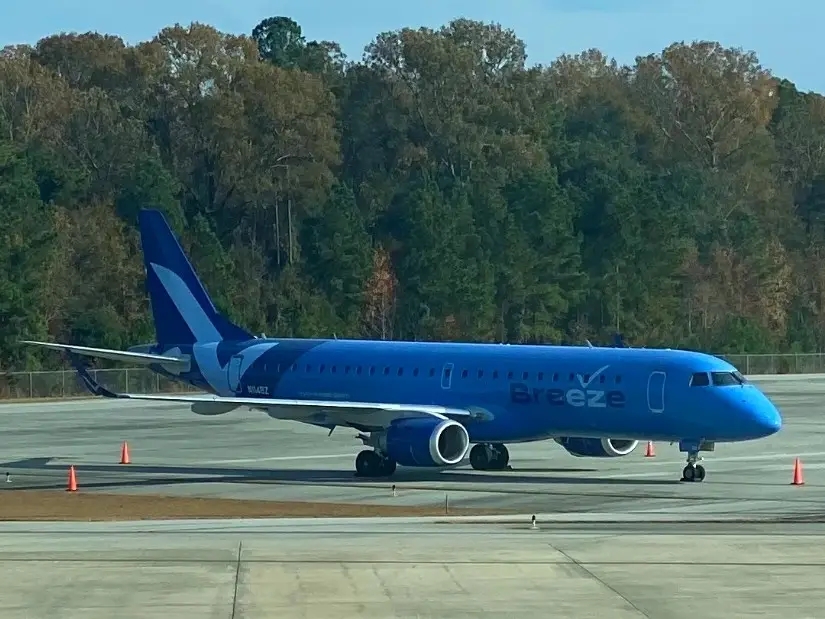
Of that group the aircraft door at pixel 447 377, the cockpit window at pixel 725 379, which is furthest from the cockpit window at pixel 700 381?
the aircraft door at pixel 447 377

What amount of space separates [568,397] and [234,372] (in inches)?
401

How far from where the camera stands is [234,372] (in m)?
44.9

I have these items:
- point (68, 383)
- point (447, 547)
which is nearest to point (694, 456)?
point (447, 547)

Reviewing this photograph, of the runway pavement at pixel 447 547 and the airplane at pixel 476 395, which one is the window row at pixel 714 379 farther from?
the runway pavement at pixel 447 547

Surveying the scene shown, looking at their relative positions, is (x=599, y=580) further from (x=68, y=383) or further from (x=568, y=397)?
(x=68, y=383)

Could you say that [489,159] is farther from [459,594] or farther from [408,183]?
[459,594]

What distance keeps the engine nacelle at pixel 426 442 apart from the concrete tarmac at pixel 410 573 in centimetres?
991

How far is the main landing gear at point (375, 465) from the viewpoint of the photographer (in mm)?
39781

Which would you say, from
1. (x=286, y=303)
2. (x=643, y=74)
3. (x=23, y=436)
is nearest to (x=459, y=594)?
(x=23, y=436)

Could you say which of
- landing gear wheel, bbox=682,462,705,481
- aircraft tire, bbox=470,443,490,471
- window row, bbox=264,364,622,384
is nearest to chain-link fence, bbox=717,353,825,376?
window row, bbox=264,364,622,384

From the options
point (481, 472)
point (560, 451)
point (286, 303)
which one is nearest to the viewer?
point (481, 472)

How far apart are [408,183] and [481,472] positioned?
73.3 metres

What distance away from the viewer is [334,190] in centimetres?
10675

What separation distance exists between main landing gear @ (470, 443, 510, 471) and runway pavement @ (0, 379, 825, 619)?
532mm
